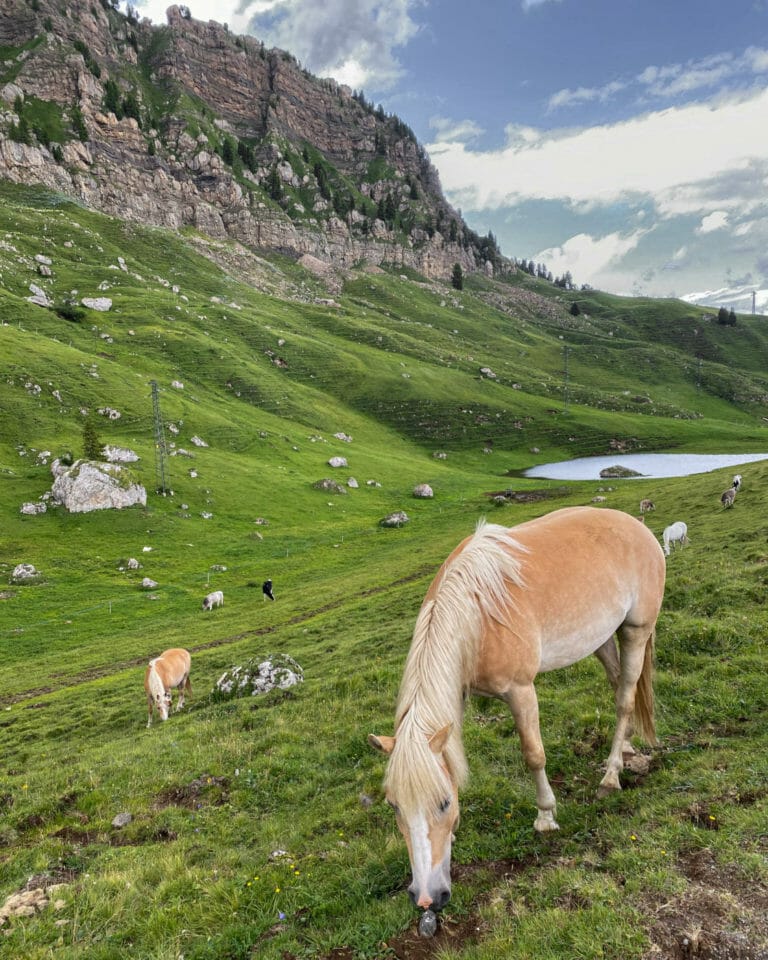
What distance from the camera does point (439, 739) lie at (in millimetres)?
5328

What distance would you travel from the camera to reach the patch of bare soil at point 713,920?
4160 millimetres

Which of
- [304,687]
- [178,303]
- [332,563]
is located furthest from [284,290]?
[304,687]

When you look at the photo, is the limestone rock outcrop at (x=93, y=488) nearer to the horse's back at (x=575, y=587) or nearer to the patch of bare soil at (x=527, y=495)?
the patch of bare soil at (x=527, y=495)

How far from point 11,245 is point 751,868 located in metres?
165

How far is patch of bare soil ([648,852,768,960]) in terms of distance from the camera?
4.16 metres

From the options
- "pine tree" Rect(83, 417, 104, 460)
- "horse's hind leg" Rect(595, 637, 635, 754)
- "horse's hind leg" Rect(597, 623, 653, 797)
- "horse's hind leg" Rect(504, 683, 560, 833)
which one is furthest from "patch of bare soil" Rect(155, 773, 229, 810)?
"pine tree" Rect(83, 417, 104, 460)

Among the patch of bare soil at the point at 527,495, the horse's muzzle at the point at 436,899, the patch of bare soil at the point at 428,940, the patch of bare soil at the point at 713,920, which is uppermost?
the patch of bare soil at the point at 713,920

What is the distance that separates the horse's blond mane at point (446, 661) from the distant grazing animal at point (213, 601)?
34583 mm

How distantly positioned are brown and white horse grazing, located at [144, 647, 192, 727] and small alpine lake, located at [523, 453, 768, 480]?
8300cm

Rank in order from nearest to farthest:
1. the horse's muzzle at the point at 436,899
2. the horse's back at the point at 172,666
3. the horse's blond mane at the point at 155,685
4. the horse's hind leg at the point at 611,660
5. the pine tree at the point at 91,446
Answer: the horse's muzzle at the point at 436,899 → the horse's hind leg at the point at 611,660 → the horse's blond mane at the point at 155,685 → the horse's back at the point at 172,666 → the pine tree at the point at 91,446

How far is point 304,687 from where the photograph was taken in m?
16.1

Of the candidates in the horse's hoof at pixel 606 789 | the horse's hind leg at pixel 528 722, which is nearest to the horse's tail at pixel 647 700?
the horse's hoof at pixel 606 789

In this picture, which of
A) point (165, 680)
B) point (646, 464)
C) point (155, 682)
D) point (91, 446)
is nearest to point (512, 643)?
point (155, 682)

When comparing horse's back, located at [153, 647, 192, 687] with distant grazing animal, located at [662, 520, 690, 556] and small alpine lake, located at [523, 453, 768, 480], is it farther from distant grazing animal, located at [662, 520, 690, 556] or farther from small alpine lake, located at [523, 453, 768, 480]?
small alpine lake, located at [523, 453, 768, 480]
